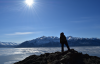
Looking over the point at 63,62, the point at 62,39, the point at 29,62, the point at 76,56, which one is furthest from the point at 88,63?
the point at 29,62

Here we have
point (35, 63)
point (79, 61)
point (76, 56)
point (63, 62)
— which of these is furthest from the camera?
point (35, 63)

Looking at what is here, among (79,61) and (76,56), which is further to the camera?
(76,56)

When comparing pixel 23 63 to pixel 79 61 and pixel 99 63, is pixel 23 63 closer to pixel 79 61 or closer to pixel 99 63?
pixel 79 61

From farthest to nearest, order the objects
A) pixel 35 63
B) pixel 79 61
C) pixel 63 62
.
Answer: pixel 35 63 → pixel 79 61 → pixel 63 62

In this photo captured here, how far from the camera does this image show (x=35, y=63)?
10.6 metres

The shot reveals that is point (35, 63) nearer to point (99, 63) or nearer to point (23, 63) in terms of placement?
point (23, 63)

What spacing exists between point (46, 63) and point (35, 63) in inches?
64.0

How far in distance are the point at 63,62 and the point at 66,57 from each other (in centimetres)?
58

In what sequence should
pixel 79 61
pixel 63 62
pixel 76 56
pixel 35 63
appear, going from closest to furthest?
1. pixel 63 62
2. pixel 79 61
3. pixel 76 56
4. pixel 35 63

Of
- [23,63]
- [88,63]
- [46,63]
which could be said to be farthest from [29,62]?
[88,63]

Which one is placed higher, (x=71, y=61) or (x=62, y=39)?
(x=62, y=39)

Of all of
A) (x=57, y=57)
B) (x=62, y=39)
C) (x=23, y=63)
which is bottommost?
(x=23, y=63)

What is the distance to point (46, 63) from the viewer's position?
31.8 feet

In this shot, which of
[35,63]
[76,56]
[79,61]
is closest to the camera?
[79,61]
